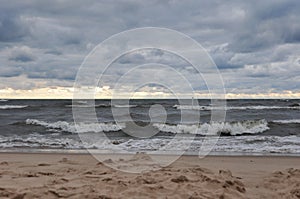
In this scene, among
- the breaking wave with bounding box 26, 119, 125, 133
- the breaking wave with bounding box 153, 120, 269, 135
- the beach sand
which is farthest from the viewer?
the breaking wave with bounding box 26, 119, 125, 133

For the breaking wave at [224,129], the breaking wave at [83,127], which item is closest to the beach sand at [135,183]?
the breaking wave at [224,129]

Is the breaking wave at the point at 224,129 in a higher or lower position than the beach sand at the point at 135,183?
higher

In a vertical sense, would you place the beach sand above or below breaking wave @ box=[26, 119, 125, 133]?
below

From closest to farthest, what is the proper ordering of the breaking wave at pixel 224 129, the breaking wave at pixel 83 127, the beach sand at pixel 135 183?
the beach sand at pixel 135 183 → the breaking wave at pixel 224 129 → the breaking wave at pixel 83 127

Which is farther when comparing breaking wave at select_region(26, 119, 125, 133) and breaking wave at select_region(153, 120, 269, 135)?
breaking wave at select_region(26, 119, 125, 133)

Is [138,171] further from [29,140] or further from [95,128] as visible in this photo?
[95,128]

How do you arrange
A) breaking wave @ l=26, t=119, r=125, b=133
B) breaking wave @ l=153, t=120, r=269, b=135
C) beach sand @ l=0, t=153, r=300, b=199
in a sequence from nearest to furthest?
beach sand @ l=0, t=153, r=300, b=199, breaking wave @ l=153, t=120, r=269, b=135, breaking wave @ l=26, t=119, r=125, b=133

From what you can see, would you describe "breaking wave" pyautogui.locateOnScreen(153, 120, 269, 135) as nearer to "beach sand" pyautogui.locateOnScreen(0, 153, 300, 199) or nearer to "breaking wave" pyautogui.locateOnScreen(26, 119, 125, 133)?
"breaking wave" pyautogui.locateOnScreen(26, 119, 125, 133)

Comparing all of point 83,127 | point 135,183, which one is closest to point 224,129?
A: point 83,127

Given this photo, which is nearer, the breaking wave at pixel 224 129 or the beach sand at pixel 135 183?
the beach sand at pixel 135 183

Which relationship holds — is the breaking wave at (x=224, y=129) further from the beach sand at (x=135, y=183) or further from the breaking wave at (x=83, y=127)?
the beach sand at (x=135, y=183)

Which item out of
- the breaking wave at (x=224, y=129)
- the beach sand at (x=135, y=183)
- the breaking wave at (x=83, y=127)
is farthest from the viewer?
the breaking wave at (x=83, y=127)

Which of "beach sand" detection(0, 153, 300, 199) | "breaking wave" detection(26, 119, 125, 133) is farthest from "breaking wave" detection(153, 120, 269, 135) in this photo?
"beach sand" detection(0, 153, 300, 199)

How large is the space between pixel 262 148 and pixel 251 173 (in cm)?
511
